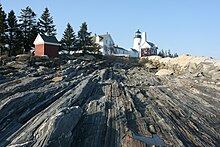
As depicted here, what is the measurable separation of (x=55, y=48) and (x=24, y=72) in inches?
762

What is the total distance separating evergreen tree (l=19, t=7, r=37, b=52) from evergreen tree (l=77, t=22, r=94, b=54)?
10.8 metres

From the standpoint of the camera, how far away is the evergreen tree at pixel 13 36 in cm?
4634

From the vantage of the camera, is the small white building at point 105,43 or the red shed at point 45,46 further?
the small white building at point 105,43

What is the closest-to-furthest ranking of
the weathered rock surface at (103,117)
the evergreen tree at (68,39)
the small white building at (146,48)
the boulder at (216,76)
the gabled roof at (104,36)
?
the weathered rock surface at (103,117), the boulder at (216,76), the evergreen tree at (68,39), the gabled roof at (104,36), the small white building at (146,48)

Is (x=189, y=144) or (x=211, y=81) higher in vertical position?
(x=211, y=81)

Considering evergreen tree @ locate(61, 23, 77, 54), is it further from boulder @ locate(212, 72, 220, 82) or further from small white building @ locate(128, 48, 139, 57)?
small white building @ locate(128, 48, 139, 57)

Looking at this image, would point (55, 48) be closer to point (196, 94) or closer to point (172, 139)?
point (196, 94)

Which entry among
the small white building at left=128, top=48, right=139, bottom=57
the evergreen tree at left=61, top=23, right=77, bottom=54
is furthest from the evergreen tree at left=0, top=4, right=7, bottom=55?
the small white building at left=128, top=48, right=139, bottom=57

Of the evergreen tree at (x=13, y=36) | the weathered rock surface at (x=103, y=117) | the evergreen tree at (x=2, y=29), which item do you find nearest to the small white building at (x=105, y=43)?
the evergreen tree at (x=13, y=36)

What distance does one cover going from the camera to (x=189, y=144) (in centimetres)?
1159

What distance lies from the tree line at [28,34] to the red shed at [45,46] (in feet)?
15.7

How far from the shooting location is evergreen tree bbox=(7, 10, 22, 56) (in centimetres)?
4634

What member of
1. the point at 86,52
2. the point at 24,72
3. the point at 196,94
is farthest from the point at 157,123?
the point at 86,52

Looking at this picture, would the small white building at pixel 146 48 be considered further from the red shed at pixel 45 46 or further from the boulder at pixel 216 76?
the boulder at pixel 216 76
